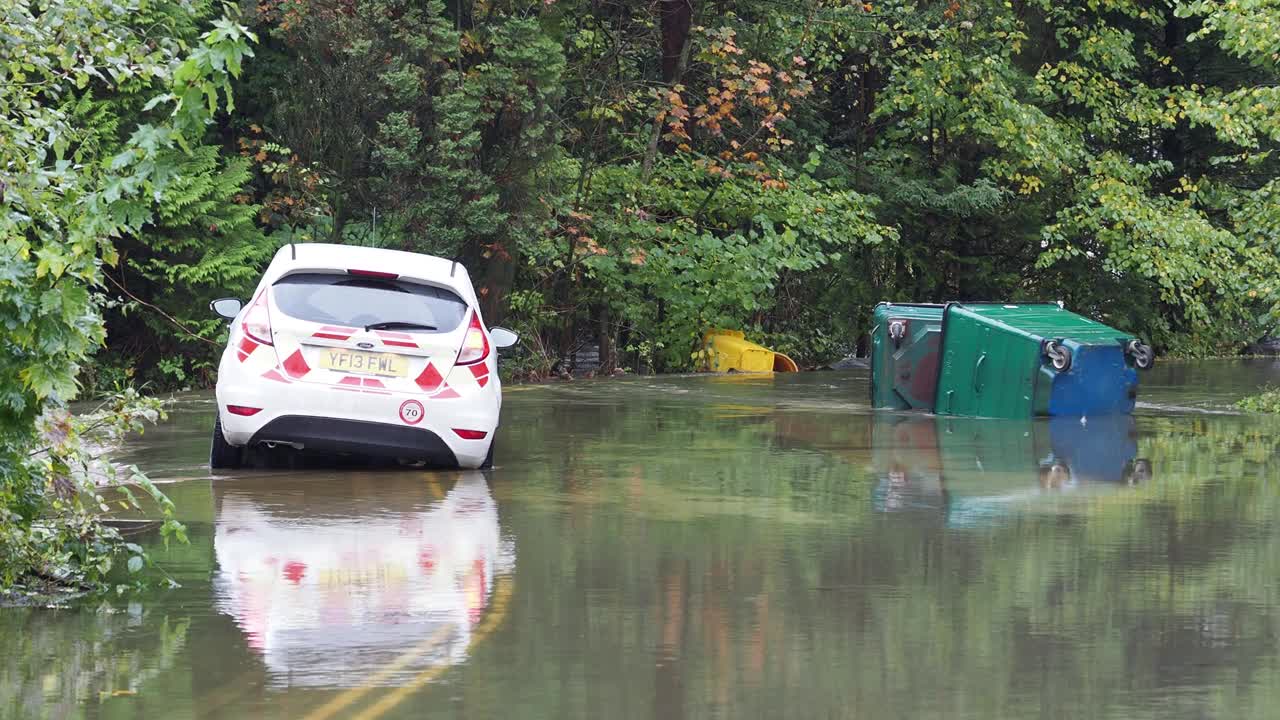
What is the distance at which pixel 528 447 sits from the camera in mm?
16297

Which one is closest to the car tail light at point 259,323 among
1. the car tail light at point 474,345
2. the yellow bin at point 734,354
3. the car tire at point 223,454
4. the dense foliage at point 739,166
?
the car tire at point 223,454

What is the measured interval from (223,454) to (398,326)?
1.75 metres

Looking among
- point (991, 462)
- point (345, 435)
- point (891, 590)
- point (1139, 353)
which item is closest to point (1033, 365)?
point (1139, 353)

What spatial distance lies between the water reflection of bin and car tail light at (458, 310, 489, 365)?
8153 millimetres

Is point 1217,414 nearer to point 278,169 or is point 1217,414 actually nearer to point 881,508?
point 881,508

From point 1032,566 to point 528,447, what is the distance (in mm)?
7196

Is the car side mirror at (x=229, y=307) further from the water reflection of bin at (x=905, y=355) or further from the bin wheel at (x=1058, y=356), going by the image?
the water reflection of bin at (x=905, y=355)

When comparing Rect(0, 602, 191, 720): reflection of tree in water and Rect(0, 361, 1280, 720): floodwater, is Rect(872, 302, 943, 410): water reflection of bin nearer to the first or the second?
Rect(0, 361, 1280, 720): floodwater

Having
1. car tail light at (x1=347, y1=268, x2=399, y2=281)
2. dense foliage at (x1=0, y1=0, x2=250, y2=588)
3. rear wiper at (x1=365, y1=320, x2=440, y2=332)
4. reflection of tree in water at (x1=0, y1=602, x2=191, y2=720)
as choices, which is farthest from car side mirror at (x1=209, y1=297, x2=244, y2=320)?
reflection of tree in water at (x1=0, y1=602, x2=191, y2=720)

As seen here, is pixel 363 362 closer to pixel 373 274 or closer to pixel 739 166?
pixel 373 274

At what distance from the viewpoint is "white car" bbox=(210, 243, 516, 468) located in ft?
43.2

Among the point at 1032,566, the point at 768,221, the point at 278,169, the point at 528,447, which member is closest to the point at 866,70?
the point at 768,221

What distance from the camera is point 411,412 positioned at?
43.6 feet

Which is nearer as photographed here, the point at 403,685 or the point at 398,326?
the point at 403,685
